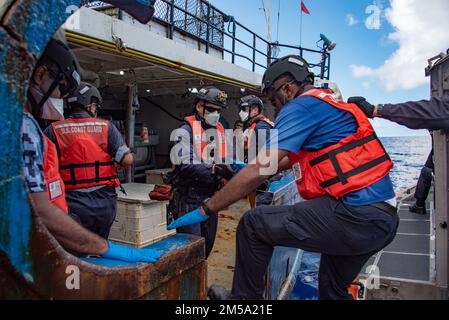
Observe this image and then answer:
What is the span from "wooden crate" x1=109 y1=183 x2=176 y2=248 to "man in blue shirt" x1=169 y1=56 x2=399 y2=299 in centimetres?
106

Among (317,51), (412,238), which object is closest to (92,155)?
(412,238)

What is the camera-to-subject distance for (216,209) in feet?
6.64

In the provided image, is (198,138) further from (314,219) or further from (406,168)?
(406,168)

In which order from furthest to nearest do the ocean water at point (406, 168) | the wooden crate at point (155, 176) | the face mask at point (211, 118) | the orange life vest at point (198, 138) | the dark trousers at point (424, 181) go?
the ocean water at point (406, 168) < the wooden crate at point (155, 176) < the dark trousers at point (424, 181) < the face mask at point (211, 118) < the orange life vest at point (198, 138)

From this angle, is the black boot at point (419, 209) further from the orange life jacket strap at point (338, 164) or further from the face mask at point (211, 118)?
the orange life jacket strap at point (338, 164)

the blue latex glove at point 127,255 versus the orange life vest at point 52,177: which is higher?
the orange life vest at point 52,177

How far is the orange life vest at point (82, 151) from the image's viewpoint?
2.92 meters

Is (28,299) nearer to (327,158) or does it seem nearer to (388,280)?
(327,158)

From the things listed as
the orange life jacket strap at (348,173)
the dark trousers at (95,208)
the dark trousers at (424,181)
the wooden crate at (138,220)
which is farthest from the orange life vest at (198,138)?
the dark trousers at (424,181)

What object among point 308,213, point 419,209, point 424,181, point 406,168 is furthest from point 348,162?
point 406,168

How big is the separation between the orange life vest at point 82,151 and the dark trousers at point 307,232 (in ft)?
5.45

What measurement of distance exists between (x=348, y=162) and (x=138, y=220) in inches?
79.0

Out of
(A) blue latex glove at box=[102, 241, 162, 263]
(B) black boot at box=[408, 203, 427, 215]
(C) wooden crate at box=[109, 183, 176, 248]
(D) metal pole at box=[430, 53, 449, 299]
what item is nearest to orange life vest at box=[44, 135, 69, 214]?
(A) blue latex glove at box=[102, 241, 162, 263]

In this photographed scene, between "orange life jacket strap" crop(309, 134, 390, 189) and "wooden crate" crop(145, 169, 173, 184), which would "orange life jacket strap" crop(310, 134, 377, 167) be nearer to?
"orange life jacket strap" crop(309, 134, 390, 189)
